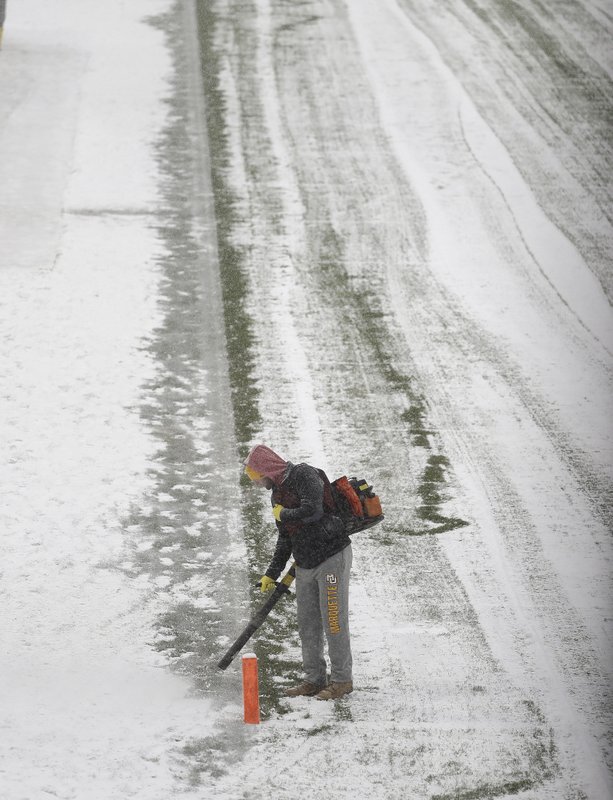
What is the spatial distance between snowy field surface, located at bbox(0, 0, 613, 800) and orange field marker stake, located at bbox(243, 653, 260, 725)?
0.31 feet

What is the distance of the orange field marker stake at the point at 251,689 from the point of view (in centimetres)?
666

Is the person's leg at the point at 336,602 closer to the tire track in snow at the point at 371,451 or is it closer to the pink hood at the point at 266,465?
the tire track in snow at the point at 371,451

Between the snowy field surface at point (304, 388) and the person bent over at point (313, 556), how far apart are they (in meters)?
0.34

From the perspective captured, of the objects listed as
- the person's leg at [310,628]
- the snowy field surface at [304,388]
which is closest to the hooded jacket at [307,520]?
the person's leg at [310,628]

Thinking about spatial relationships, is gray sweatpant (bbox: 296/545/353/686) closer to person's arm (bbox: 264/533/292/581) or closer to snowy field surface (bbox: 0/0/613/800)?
person's arm (bbox: 264/533/292/581)

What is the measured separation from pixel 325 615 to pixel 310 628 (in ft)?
0.62

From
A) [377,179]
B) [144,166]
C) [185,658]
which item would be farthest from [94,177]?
[185,658]

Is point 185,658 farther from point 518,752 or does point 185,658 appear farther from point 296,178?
point 296,178

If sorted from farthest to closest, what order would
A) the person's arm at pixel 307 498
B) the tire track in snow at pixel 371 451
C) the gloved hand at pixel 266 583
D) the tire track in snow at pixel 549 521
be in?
1. the tire track in snow at pixel 549 521
2. the gloved hand at pixel 266 583
3. the person's arm at pixel 307 498
4. the tire track in snow at pixel 371 451

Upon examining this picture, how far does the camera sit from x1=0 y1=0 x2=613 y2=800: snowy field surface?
680 centimetres

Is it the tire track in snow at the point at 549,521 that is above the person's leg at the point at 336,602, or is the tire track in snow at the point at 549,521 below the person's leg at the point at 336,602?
below

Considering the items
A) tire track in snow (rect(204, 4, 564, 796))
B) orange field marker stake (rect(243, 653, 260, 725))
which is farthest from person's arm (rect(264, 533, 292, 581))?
tire track in snow (rect(204, 4, 564, 796))

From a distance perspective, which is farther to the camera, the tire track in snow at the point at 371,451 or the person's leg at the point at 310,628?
the person's leg at the point at 310,628

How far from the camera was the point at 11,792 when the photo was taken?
6.01 metres
